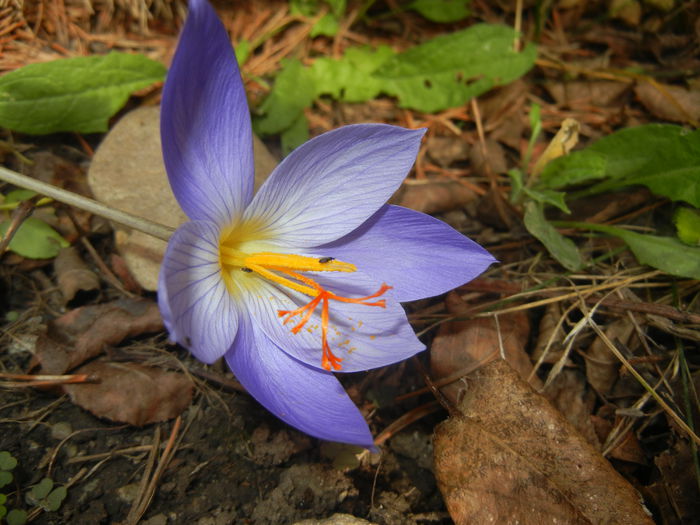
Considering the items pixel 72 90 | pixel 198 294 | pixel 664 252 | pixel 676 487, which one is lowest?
pixel 676 487

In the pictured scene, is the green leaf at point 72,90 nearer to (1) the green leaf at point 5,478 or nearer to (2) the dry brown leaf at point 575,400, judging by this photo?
(1) the green leaf at point 5,478

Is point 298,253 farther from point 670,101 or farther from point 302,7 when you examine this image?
point 670,101

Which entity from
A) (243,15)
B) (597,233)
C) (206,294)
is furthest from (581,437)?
(243,15)

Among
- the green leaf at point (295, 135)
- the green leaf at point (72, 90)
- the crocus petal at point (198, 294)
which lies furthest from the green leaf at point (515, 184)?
the green leaf at point (72, 90)

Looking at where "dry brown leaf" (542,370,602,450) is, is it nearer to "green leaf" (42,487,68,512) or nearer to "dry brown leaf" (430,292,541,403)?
"dry brown leaf" (430,292,541,403)

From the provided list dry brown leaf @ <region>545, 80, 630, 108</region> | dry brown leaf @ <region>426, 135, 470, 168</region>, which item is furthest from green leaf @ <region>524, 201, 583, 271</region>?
dry brown leaf @ <region>545, 80, 630, 108</region>

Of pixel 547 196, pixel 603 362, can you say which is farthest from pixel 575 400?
pixel 547 196
